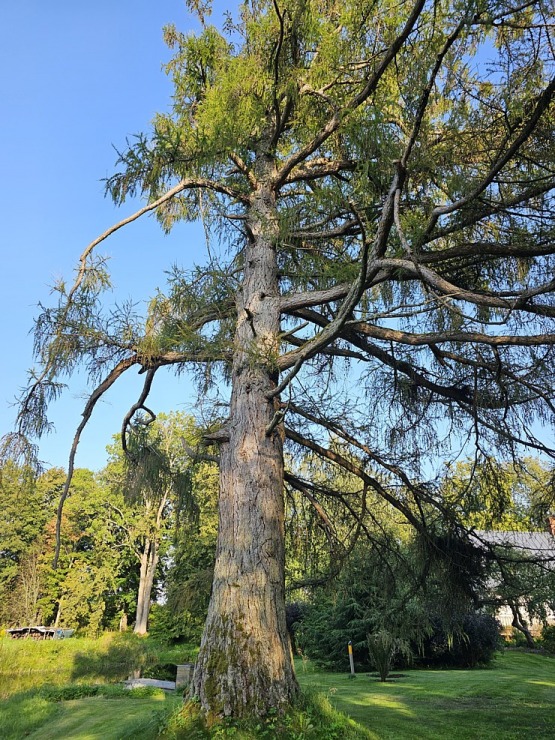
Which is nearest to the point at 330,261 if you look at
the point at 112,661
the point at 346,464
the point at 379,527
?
the point at 346,464

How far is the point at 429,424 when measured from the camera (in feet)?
16.7

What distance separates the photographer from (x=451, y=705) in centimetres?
650

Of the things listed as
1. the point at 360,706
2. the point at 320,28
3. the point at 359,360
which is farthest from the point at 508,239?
the point at 360,706

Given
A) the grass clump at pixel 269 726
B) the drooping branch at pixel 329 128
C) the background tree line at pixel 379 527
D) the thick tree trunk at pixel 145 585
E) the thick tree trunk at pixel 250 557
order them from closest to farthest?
the grass clump at pixel 269 726 < the thick tree trunk at pixel 250 557 < the drooping branch at pixel 329 128 < the background tree line at pixel 379 527 < the thick tree trunk at pixel 145 585

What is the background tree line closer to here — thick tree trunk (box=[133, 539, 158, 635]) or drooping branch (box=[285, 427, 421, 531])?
drooping branch (box=[285, 427, 421, 531])

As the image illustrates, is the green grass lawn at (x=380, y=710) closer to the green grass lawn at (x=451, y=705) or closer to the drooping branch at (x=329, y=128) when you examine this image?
the green grass lawn at (x=451, y=705)

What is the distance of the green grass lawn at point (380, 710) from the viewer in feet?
14.0

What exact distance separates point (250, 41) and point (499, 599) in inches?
228

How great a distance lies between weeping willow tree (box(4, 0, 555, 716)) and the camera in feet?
10.6

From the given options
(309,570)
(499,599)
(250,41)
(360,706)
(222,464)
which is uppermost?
(250,41)

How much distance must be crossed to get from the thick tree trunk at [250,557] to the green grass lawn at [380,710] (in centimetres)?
25

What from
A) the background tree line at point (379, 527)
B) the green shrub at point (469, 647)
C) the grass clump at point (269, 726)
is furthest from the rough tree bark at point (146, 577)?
the grass clump at point (269, 726)

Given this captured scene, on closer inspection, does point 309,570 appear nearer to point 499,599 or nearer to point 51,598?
point 499,599

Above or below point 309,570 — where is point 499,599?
below
